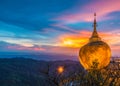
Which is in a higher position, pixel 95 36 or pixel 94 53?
pixel 95 36

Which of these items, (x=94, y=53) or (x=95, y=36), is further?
(x=95, y=36)

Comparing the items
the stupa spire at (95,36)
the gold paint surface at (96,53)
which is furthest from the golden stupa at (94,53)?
the stupa spire at (95,36)

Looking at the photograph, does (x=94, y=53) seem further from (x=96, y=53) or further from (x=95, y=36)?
(x=95, y=36)

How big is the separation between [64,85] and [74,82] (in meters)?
0.80

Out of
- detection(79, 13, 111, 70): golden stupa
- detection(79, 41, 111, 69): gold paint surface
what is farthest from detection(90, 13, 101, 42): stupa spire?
detection(79, 41, 111, 69): gold paint surface

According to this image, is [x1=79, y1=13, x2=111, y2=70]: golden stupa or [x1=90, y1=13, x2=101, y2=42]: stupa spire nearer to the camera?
[x1=79, y1=13, x2=111, y2=70]: golden stupa

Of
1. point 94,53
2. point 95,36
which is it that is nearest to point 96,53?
point 94,53

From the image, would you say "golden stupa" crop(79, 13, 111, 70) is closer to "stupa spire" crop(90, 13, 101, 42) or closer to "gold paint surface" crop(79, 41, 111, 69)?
"gold paint surface" crop(79, 41, 111, 69)

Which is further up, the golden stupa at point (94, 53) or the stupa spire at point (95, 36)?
the stupa spire at point (95, 36)

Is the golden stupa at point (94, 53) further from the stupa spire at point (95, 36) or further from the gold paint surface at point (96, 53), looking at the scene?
the stupa spire at point (95, 36)

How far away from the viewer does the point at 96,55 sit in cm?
2672

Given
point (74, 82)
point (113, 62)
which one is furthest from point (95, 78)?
point (113, 62)

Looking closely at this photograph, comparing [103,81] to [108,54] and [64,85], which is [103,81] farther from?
[108,54]

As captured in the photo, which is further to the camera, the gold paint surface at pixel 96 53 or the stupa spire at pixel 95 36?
the stupa spire at pixel 95 36
